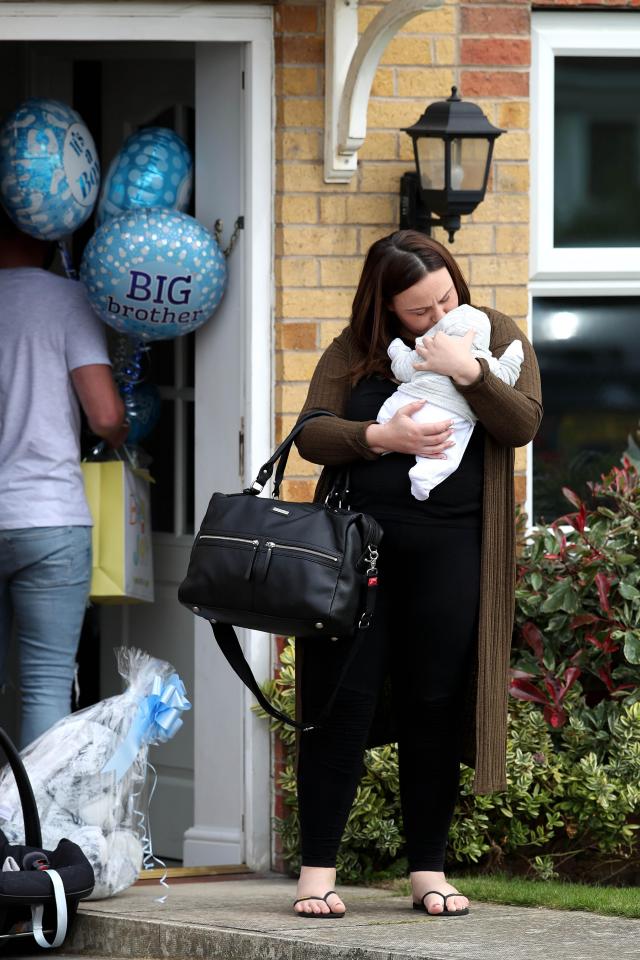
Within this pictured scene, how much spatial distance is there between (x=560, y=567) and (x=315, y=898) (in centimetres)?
131

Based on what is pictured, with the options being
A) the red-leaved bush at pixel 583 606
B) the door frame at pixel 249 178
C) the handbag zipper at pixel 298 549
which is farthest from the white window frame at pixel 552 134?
the handbag zipper at pixel 298 549

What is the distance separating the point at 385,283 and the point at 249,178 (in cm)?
118

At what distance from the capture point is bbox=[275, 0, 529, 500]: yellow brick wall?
4.49 m

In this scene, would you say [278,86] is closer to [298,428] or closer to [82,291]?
[82,291]

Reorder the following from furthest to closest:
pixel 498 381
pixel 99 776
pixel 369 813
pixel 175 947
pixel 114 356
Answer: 1. pixel 114 356
2. pixel 369 813
3. pixel 99 776
4. pixel 175 947
5. pixel 498 381

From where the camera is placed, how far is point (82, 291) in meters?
4.63

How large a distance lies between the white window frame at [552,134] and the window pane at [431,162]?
50cm

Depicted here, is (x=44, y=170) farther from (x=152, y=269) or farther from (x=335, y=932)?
(x=335, y=932)

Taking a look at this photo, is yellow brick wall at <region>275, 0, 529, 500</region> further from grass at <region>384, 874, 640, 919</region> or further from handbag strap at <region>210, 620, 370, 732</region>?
grass at <region>384, 874, 640, 919</region>

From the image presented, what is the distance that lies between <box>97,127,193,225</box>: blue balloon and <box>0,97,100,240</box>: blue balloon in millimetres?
83

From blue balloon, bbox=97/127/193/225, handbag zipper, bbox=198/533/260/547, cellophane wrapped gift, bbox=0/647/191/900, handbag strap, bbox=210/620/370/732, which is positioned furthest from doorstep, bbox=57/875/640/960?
blue balloon, bbox=97/127/193/225

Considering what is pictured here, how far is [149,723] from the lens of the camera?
399 centimetres

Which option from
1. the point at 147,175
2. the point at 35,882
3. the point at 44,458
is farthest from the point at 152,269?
the point at 35,882

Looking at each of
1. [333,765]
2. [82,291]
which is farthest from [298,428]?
[82,291]
